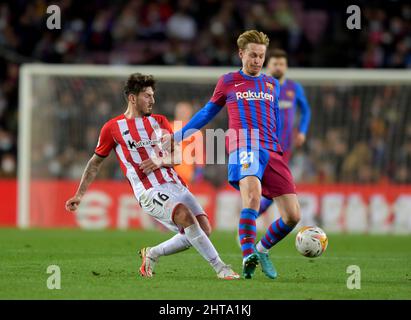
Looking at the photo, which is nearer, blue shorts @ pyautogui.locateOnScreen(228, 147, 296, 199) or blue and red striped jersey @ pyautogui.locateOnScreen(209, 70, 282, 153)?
blue shorts @ pyautogui.locateOnScreen(228, 147, 296, 199)

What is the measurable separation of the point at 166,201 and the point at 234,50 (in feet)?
42.5

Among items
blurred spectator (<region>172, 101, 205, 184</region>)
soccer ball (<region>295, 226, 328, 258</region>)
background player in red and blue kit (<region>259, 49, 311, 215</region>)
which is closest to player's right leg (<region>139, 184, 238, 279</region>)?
soccer ball (<region>295, 226, 328, 258</region>)

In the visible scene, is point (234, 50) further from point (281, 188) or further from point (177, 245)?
point (177, 245)

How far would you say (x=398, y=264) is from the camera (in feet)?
32.2

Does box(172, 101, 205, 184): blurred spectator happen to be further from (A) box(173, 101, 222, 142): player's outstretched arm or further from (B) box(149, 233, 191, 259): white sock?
(B) box(149, 233, 191, 259): white sock

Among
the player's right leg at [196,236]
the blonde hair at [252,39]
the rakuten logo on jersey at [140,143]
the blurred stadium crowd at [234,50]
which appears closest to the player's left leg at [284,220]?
the player's right leg at [196,236]

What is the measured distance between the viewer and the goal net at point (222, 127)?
17.1m

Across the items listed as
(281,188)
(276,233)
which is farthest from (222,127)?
(281,188)

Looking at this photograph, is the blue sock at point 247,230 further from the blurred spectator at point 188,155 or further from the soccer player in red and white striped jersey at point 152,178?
the blurred spectator at point 188,155

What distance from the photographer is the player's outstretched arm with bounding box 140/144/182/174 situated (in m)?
8.00

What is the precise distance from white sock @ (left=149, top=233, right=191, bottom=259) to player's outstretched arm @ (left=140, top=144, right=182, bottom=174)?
622mm

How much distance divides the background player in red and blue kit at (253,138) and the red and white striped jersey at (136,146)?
218 mm

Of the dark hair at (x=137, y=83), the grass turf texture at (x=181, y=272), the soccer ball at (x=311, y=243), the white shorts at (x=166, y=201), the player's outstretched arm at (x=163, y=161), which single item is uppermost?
the dark hair at (x=137, y=83)
